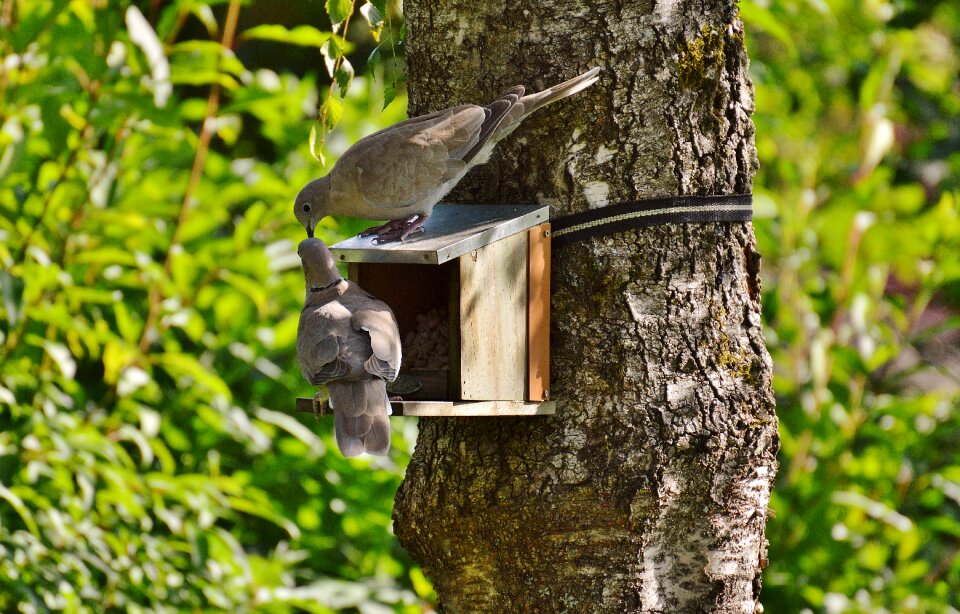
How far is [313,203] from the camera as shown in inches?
104

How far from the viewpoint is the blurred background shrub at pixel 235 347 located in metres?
3.45

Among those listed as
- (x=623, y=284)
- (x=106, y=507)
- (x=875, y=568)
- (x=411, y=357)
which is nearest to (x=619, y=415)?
(x=623, y=284)

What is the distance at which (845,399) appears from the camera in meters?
4.94

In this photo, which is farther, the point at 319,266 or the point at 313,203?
the point at 313,203

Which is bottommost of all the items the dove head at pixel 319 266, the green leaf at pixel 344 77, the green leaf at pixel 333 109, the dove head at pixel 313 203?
the dove head at pixel 319 266

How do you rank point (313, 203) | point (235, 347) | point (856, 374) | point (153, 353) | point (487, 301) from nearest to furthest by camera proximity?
point (487, 301) < point (313, 203) < point (153, 353) < point (235, 347) < point (856, 374)

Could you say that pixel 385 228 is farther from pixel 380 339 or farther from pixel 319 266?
pixel 380 339

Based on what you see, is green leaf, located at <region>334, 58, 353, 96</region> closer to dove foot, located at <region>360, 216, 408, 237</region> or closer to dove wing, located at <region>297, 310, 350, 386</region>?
dove foot, located at <region>360, 216, 408, 237</region>

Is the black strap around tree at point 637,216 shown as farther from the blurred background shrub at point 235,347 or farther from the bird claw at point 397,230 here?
the blurred background shrub at point 235,347

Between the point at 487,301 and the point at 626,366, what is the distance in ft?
1.12

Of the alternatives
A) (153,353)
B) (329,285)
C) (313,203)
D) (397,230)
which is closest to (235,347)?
(153,353)

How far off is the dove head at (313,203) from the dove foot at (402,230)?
22cm

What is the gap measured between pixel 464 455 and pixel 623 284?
52cm

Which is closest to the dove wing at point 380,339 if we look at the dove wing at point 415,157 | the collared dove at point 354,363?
the collared dove at point 354,363
